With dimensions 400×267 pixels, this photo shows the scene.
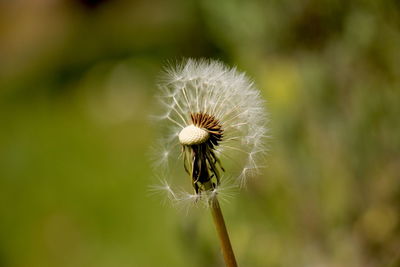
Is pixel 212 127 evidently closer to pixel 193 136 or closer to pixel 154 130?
pixel 193 136

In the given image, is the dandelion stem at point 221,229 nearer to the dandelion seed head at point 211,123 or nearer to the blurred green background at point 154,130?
the dandelion seed head at point 211,123

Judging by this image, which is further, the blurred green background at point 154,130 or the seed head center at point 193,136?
the blurred green background at point 154,130

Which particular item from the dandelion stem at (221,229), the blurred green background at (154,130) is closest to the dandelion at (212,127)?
the dandelion stem at (221,229)

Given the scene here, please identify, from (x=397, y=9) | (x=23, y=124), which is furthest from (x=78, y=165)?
(x=397, y=9)

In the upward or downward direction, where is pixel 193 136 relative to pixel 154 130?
downward

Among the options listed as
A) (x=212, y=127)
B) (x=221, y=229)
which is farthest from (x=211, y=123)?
(x=221, y=229)

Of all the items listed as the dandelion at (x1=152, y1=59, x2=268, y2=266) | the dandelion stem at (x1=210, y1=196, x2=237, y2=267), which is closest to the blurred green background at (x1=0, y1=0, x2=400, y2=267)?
the dandelion at (x1=152, y1=59, x2=268, y2=266)
